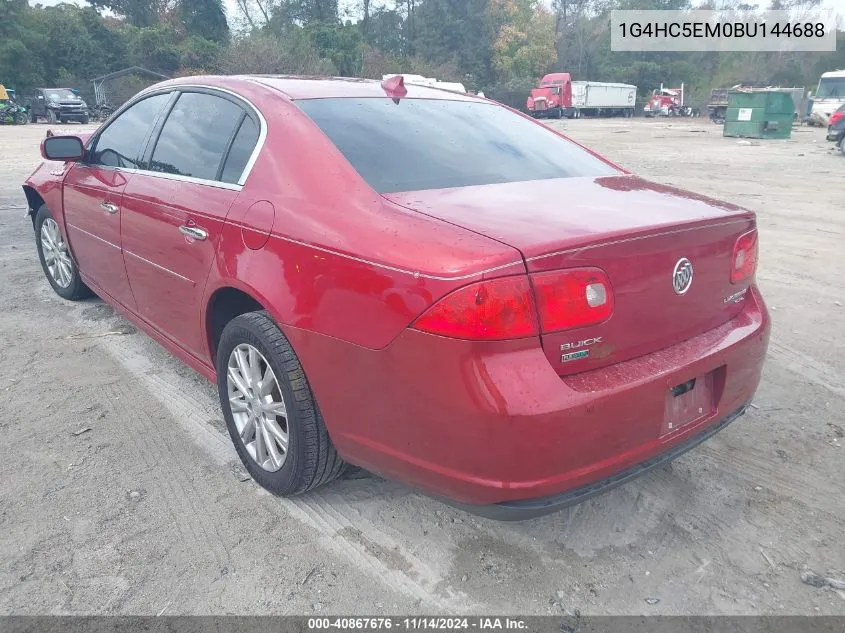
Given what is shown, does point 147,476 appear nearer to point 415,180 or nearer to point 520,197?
point 415,180

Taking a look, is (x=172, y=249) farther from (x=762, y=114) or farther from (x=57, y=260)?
(x=762, y=114)

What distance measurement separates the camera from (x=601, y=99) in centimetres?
5059

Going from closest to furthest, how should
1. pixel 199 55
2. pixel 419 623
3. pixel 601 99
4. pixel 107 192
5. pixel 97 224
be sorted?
pixel 419 623 < pixel 107 192 < pixel 97 224 < pixel 199 55 < pixel 601 99

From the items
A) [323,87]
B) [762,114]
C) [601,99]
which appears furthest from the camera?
[601,99]

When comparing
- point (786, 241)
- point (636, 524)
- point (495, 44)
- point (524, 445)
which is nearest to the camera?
point (524, 445)

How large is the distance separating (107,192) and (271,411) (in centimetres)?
190

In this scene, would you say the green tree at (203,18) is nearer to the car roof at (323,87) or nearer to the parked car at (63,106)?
the parked car at (63,106)

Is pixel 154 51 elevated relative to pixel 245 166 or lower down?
elevated

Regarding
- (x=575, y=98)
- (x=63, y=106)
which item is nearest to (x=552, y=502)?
(x=63, y=106)

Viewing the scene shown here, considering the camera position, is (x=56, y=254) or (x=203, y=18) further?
(x=203, y=18)

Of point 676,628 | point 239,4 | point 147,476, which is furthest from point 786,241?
point 239,4

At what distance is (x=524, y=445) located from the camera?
180cm

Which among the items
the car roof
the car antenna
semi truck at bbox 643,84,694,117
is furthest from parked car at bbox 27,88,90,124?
semi truck at bbox 643,84,694,117

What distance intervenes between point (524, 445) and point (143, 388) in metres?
2.56
